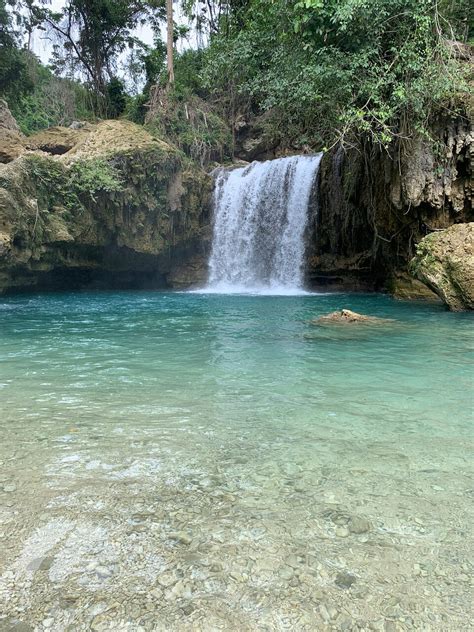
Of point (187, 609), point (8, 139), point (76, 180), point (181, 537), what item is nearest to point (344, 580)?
point (187, 609)

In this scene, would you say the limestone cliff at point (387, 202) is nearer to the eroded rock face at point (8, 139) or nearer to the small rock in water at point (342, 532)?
the eroded rock face at point (8, 139)

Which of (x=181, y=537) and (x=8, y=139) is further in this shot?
(x=8, y=139)

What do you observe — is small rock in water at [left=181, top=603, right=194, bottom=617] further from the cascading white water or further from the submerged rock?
the cascading white water

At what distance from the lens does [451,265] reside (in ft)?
35.4

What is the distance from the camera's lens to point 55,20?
25.5 meters

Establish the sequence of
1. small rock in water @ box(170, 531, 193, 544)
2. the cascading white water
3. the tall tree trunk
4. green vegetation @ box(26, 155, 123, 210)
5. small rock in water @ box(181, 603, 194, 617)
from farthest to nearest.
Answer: the tall tree trunk < the cascading white water < green vegetation @ box(26, 155, 123, 210) < small rock in water @ box(170, 531, 193, 544) < small rock in water @ box(181, 603, 194, 617)

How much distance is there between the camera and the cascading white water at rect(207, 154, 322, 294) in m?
17.6

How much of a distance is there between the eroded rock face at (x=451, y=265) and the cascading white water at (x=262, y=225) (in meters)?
6.78

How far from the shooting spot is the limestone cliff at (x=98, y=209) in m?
15.2

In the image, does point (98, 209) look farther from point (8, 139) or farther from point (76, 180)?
point (8, 139)

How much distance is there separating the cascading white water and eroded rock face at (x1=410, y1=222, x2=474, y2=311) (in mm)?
6780

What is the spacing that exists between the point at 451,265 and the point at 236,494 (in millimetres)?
9744

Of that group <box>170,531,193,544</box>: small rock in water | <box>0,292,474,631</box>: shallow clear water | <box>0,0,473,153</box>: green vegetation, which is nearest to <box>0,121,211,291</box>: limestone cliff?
<box>0,0,473,153</box>: green vegetation

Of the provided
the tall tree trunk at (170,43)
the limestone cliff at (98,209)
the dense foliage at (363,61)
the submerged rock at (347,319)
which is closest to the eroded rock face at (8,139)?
the limestone cliff at (98,209)
